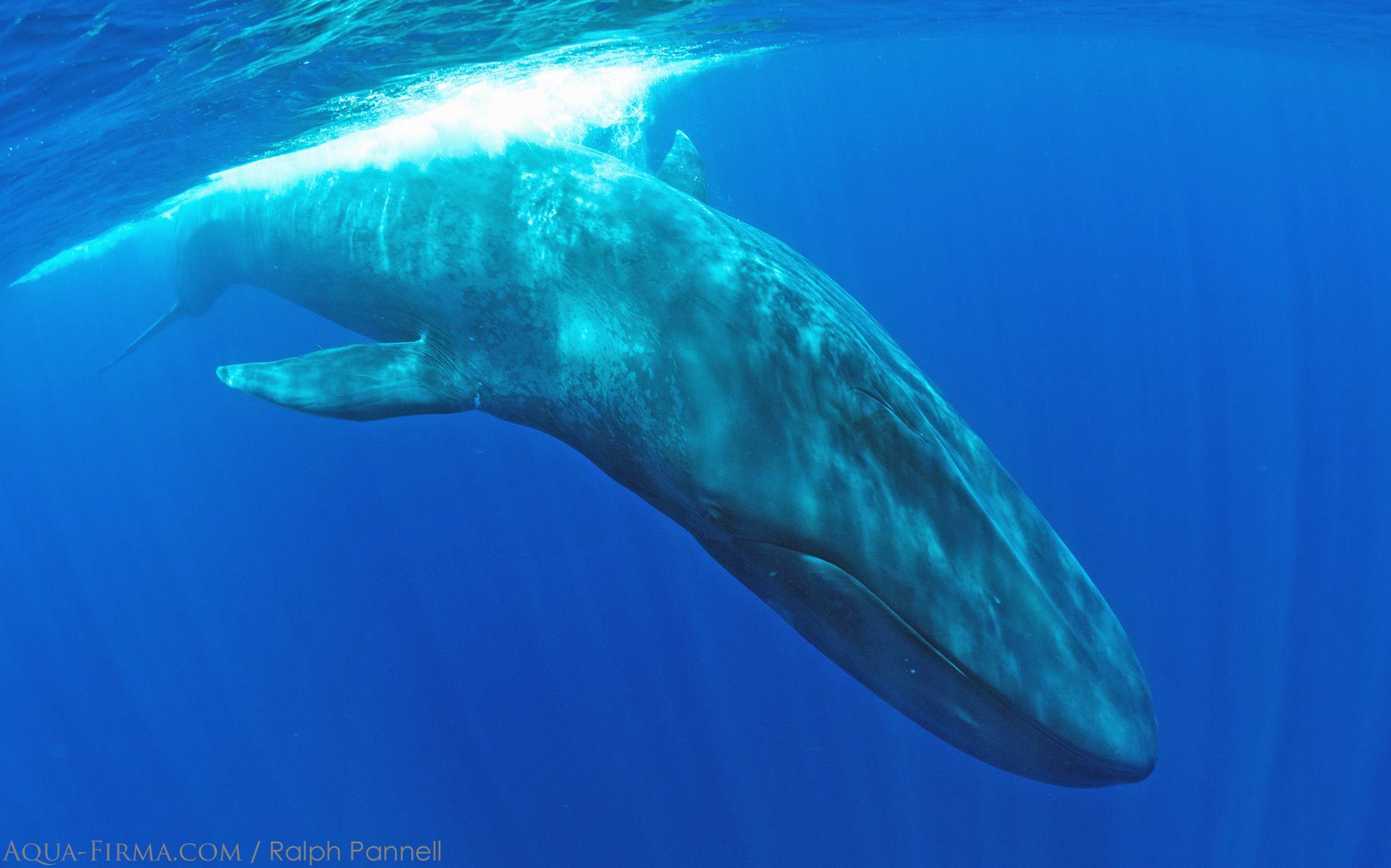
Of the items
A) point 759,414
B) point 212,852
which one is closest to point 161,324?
point 212,852

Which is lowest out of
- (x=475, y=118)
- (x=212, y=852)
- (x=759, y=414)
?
(x=212, y=852)

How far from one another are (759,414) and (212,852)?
2087 cm

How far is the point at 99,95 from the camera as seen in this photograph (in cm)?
944

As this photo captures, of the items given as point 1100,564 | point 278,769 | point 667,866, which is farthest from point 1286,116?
point 278,769

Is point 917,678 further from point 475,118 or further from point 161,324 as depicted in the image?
Answer: point 161,324

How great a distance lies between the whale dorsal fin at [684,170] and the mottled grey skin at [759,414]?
7.73 ft

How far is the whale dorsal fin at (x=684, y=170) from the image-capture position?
A: 7152 millimetres

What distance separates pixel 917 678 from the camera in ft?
9.48

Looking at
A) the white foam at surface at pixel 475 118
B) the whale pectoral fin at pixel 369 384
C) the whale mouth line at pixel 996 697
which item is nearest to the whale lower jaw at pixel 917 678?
the whale mouth line at pixel 996 697

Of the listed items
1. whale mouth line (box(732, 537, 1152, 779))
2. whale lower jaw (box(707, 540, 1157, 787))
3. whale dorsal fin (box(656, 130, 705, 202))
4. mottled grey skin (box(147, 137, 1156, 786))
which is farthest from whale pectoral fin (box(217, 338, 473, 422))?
whale mouth line (box(732, 537, 1152, 779))

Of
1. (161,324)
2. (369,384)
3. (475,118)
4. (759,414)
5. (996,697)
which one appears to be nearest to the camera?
(996,697)

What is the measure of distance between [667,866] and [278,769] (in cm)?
1007

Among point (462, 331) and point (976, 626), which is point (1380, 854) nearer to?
point (976, 626)

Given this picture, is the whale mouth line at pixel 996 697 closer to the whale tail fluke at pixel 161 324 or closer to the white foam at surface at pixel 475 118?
the white foam at surface at pixel 475 118
